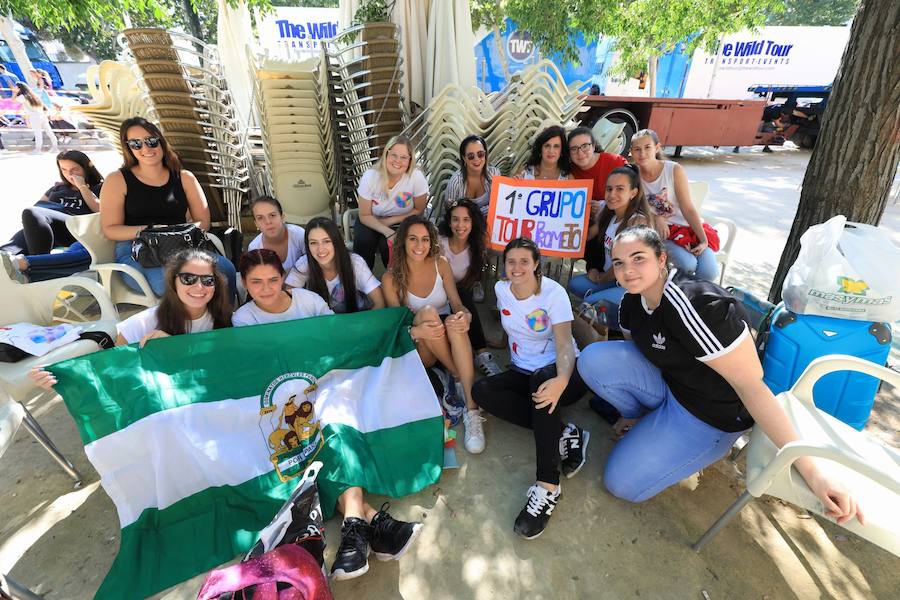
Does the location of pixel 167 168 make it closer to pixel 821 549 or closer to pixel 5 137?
pixel 821 549

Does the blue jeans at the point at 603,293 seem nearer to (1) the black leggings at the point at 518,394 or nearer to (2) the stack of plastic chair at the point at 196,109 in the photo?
(1) the black leggings at the point at 518,394

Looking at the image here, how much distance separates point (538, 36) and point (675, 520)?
1142 cm

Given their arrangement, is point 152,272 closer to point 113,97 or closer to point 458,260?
point 113,97

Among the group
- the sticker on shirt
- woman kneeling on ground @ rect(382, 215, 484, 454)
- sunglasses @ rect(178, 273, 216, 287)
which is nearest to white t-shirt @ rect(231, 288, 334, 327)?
sunglasses @ rect(178, 273, 216, 287)

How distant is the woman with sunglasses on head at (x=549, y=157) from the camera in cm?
416

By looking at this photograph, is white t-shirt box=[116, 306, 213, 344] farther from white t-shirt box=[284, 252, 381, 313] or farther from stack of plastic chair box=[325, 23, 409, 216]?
stack of plastic chair box=[325, 23, 409, 216]

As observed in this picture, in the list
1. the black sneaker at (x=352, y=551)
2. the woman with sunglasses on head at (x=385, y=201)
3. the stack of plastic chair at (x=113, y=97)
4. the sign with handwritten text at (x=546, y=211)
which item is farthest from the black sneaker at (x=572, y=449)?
the stack of plastic chair at (x=113, y=97)

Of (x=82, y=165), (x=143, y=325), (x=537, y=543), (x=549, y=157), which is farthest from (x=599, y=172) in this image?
(x=82, y=165)

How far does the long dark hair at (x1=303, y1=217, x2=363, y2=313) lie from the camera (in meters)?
3.15

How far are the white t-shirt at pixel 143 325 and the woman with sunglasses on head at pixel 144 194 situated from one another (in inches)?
32.8

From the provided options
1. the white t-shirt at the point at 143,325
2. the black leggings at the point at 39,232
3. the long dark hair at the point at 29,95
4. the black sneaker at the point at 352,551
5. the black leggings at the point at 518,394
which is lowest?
the black sneaker at the point at 352,551

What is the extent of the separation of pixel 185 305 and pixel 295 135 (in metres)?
2.93

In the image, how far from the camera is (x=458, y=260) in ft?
12.8

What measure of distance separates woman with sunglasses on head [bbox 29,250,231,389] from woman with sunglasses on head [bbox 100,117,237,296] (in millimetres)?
819
